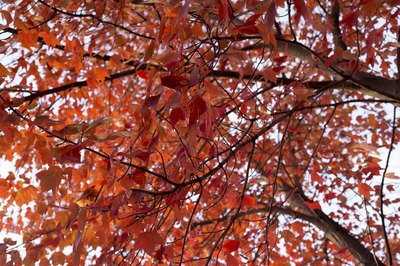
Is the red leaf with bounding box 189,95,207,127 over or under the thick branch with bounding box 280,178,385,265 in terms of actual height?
under

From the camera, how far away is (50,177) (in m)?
1.53

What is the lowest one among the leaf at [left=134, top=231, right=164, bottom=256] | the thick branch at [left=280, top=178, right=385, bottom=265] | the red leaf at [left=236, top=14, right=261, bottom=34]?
the leaf at [left=134, top=231, right=164, bottom=256]

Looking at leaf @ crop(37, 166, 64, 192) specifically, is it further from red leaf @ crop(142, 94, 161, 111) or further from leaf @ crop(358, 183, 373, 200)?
leaf @ crop(358, 183, 373, 200)

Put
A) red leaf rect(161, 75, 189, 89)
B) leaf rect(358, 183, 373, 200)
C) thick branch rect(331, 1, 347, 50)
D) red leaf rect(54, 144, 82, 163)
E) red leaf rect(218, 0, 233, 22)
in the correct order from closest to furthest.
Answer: red leaf rect(161, 75, 189, 89)
red leaf rect(218, 0, 233, 22)
red leaf rect(54, 144, 82, 163)
leaf rect(358, 183, 373, 200)
thick branch rect(331, 1, 347, 50)

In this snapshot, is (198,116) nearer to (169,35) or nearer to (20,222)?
(169,35)

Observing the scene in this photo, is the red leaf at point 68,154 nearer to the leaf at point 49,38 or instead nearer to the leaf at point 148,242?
the leaf at point 148,242

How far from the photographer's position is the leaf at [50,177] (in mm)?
1507

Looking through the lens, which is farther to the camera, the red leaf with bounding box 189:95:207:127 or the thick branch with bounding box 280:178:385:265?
the thick branch with bounding box 280:178:385:265

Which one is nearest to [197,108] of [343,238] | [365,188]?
[365,188]

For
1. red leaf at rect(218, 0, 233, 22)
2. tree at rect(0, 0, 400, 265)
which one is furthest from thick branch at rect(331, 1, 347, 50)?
red leaf at rect(218, 0, 233, 22)

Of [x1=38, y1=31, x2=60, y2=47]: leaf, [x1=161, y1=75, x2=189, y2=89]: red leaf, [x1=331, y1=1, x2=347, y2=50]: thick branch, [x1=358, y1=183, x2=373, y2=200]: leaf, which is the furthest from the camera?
[x1=331, y1=1, x2=347, y2=50]: thick branch

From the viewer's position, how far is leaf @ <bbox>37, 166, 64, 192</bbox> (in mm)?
1507

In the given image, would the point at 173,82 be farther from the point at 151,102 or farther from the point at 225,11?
the point at 225,11

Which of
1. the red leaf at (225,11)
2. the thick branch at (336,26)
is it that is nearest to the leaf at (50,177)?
the red leaf at (225,11)
